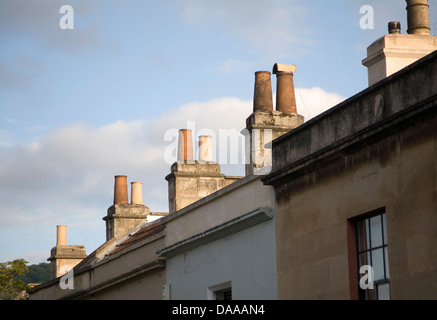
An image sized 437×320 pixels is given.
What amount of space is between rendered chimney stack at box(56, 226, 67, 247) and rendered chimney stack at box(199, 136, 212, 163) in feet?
37.4

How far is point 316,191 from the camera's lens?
15812 millimetres

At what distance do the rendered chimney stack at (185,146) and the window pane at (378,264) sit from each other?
509 inches

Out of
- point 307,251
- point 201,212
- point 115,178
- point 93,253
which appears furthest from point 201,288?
point 115,178

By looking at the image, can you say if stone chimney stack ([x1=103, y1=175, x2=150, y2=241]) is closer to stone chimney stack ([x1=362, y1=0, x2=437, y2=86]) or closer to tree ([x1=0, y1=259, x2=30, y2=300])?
tree ([x1=0, y1=259, x2=30, y2=300])

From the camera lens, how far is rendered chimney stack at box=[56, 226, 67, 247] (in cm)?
3666

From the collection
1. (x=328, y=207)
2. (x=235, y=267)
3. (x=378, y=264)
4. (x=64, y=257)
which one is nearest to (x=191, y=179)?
(x=235, y=267)

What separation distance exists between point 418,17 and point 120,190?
17192 millimetres

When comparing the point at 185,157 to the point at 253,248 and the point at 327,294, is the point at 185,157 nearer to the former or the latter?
the point at 253,248

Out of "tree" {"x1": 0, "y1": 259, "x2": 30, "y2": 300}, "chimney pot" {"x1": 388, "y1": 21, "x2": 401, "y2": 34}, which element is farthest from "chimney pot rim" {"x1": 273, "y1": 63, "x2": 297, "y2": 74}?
"tree" {"x1": 0, "y1": 259, "x2": 30, "y2": 300}

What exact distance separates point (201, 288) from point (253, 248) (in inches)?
101

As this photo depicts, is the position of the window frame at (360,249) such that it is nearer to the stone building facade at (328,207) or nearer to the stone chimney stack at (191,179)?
the stone building facade at (328,207)

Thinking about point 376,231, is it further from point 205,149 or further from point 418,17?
point 205,149

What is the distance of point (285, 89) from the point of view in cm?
2167

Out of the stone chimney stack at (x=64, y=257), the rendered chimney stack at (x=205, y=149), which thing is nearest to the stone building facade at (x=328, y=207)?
the rendered chimney stack at (x=205, y=149)
